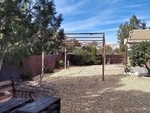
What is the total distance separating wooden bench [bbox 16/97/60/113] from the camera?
4.88 metres

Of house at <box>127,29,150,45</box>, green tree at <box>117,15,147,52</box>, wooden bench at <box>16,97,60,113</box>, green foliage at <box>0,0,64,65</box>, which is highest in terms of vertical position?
green tree at <box>117,15,147,52</box>

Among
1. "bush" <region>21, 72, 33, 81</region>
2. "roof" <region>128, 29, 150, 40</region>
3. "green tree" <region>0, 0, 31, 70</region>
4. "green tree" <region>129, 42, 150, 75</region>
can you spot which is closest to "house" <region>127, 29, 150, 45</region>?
"roof" <region>128, 29, 150, 40</region>

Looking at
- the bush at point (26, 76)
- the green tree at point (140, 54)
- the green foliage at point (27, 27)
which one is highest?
the green foliage at point (27, 27)

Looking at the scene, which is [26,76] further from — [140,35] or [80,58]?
[140,35]

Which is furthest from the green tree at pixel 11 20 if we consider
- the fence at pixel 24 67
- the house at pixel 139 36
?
the house at pixel 139 36

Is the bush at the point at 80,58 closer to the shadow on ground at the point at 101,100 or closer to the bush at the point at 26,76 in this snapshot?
the bush at the point at 26,76

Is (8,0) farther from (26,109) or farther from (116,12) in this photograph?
(116,12)

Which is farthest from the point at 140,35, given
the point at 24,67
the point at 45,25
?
the point at 45,25

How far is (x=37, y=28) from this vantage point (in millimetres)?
9953

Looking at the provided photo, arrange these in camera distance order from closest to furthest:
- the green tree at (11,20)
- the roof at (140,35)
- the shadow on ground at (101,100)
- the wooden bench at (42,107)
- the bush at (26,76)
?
the wooden bench at (42,107) < the green tree at (11,20) < the shadow on ground at (101,100) < the bush at (26,76) < the roof at (140,35)

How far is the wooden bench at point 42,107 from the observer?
4.88 meters

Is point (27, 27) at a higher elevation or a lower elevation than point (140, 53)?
higher

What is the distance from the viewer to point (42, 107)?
528 centimetres

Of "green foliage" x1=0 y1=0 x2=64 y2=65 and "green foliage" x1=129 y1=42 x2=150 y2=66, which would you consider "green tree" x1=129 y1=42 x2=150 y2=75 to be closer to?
"green foliage" x1=129 y1=42 x2=150 y2=66
